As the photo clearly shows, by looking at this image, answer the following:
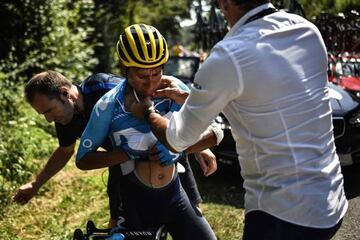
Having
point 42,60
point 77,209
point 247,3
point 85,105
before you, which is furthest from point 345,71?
point 247,3

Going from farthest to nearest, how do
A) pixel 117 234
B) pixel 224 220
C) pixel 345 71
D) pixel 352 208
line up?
pixel 345 71
pixel 352 208
pixel 224 220
pixel 117 234

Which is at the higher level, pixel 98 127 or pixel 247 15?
pixel 247 15

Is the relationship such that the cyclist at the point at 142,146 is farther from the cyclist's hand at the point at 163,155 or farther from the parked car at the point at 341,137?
the parked car at the point at 341,137

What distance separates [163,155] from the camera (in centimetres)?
256

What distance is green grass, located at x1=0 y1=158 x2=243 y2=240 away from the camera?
495 centimetres

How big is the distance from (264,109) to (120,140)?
969 millimetres

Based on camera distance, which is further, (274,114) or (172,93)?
(172,93)

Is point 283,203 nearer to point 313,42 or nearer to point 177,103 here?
point 313,42

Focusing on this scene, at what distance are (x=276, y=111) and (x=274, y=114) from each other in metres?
0.01

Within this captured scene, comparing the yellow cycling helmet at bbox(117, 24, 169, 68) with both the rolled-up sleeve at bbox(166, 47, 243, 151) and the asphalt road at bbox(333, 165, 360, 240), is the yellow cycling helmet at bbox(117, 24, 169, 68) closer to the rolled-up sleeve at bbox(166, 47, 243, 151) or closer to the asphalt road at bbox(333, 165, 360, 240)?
the rolled-up sleeve at bbox(166, 47, 243, 151)

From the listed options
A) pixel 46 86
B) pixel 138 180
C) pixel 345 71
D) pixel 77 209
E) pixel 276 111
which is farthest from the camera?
pixel 345 71

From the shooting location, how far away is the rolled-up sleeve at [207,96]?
1.82 m

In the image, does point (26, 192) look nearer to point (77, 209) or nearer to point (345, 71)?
point (77, 209)

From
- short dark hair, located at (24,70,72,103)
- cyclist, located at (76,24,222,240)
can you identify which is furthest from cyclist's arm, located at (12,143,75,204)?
cyclist, located at (76,24,222,240)
